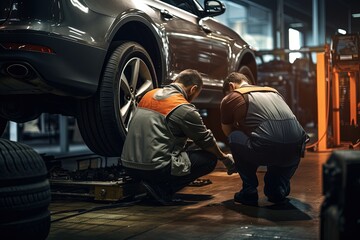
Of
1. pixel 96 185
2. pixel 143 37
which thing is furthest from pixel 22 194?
pixel 143 37

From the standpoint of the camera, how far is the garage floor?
2.88 m

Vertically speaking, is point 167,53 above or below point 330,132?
above

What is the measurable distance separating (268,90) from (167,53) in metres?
0.97

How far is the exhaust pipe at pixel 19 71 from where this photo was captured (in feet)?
10.9

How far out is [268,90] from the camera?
398 centimetres

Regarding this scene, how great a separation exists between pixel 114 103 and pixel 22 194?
153 cm

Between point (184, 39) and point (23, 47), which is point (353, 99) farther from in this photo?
point (23, 47)

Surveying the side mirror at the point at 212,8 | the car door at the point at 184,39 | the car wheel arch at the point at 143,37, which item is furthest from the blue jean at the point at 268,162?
the side mirror at the point at 212,8

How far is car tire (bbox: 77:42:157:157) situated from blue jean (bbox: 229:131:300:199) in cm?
79

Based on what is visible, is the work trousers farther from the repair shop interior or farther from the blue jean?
the blue jean

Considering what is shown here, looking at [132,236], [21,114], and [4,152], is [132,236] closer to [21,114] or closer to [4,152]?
[4,152]

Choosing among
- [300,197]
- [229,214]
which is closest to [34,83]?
[229,214]

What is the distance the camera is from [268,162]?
3766mm

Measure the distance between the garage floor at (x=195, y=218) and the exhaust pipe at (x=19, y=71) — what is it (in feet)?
2.82
